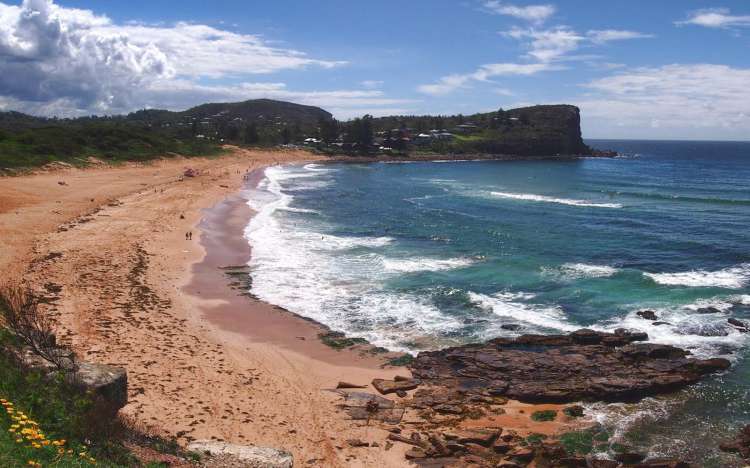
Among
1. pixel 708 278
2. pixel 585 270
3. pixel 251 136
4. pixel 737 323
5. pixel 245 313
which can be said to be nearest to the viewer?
pixel 737 323

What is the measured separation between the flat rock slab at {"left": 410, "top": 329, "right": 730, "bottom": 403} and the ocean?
660 mm

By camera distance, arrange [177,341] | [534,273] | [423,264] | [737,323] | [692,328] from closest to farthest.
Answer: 1. [177,341]
2. [692,328]
3. [737,323]
4. [534,273]
5. [423,264]

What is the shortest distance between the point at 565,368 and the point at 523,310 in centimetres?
574

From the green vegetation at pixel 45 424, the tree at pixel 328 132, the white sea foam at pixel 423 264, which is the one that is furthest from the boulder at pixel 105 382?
the tree at pixel 328 132

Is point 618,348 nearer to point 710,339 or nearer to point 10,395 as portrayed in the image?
point 710,339

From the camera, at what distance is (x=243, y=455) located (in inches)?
432

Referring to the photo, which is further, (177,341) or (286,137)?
(286,137)

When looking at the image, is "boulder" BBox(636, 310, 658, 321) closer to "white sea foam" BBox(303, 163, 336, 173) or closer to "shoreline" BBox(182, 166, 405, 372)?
"shoreline" BBox(182, 166, 405, 372)

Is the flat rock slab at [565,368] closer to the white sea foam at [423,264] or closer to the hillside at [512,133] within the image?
the white sea foam at [423,264]

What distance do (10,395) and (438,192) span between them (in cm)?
5683

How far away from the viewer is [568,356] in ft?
59.8

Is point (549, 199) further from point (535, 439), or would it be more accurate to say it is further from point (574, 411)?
point (535, 439)

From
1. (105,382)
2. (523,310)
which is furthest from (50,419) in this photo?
(523,310)

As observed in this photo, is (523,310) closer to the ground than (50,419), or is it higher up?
closer to the ground
